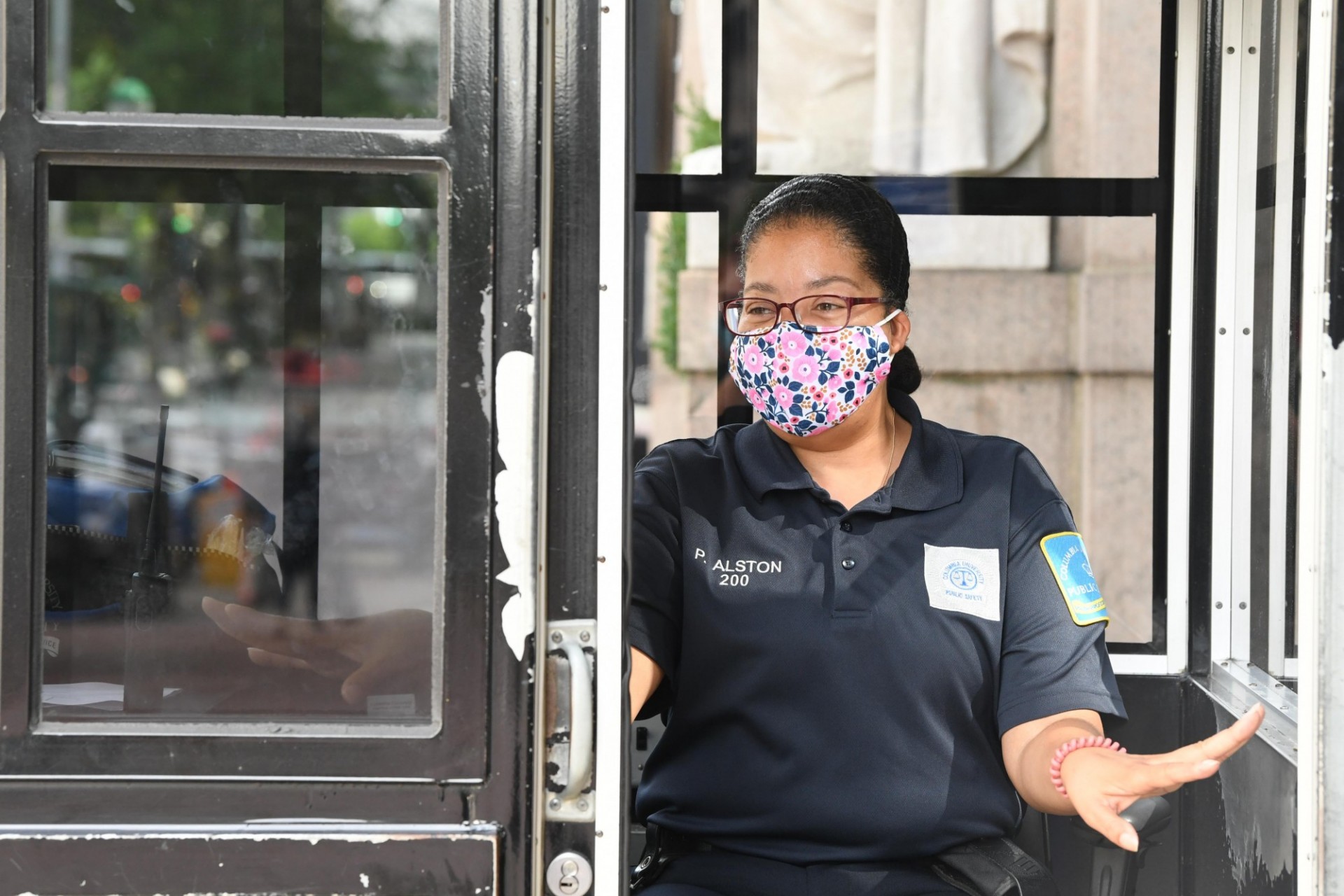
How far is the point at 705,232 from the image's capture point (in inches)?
112

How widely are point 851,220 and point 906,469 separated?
1.42 ft

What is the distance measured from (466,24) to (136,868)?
2.84 ft

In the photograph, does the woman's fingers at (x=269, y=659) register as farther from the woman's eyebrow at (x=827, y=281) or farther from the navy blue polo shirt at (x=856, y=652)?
the woman's eyebrow at (x=827, y=281)

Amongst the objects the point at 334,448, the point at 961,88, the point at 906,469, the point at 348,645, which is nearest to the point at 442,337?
the point at 334,448

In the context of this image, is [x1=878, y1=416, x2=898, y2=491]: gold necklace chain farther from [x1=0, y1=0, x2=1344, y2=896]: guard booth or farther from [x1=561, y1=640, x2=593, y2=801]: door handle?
[x1=561, y1=640, x2=593, y2=801]: door handle

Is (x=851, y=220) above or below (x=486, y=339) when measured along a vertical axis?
above

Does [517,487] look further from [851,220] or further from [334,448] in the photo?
[851,220]

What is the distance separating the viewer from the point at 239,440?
125cm

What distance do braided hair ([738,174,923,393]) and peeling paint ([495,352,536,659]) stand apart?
3.20 feet

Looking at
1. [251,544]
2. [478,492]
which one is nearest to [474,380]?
[478,492]

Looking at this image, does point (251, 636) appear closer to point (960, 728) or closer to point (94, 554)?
point (94, 554)

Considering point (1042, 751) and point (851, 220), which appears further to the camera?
point (851, 220)

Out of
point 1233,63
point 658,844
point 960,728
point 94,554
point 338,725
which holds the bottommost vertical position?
point 658,844

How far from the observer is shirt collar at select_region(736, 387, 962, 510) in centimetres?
200
